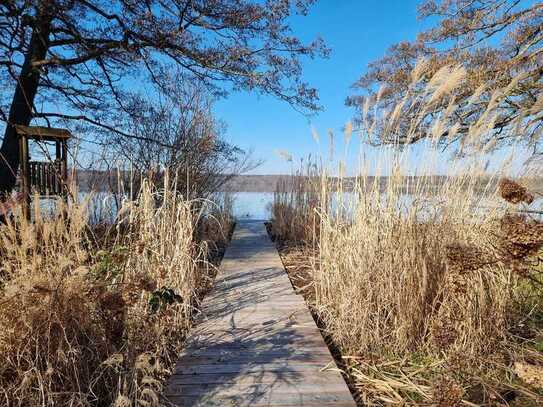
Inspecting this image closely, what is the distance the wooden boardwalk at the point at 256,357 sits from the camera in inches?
62.6

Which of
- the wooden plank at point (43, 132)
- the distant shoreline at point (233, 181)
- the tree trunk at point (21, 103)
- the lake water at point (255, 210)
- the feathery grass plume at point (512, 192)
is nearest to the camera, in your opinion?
the feathery grass plume at point (512, 192)

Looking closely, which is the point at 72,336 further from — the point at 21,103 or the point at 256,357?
the point at 21,103

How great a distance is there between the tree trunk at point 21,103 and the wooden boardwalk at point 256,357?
13.3 ft

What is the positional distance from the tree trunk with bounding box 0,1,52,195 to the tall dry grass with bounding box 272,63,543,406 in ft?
16.6

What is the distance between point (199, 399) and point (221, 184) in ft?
20.2

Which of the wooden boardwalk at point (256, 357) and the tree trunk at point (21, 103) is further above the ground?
the tree trunk at point (21, 103)

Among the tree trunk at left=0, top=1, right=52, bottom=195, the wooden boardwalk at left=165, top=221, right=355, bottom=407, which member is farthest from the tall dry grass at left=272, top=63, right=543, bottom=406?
the tree trunk at left=0, top=1, right=52, bottom=195

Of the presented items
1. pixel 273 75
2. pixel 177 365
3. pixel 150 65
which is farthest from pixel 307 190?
pixel 177 365

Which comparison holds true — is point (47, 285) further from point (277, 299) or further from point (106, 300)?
point (277, 299)

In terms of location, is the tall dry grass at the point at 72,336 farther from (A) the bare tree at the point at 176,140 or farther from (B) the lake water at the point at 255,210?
(B) the lake water at the point at 255,210

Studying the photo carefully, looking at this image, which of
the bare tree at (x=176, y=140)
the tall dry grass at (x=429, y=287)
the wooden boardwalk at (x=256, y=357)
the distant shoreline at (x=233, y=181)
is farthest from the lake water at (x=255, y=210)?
the tall dry grass at (x=429, y=287)

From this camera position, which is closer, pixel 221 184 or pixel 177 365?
pixel 177 365

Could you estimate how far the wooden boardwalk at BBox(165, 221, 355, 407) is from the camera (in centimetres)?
159

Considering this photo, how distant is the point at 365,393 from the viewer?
169cm
